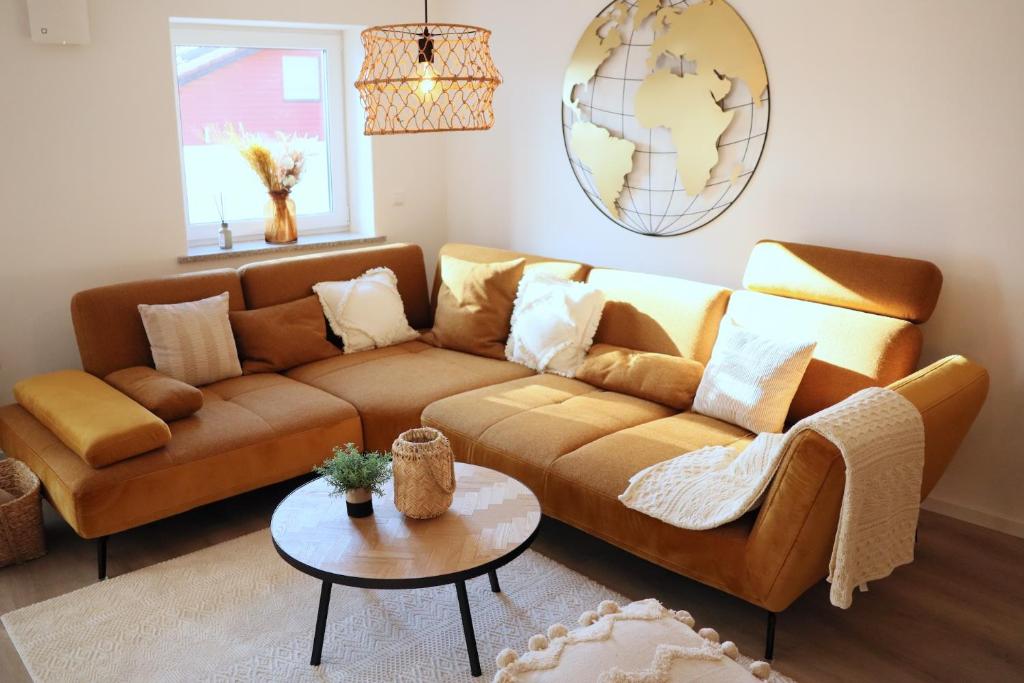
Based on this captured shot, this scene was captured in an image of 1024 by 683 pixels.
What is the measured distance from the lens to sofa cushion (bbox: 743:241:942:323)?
2979mm

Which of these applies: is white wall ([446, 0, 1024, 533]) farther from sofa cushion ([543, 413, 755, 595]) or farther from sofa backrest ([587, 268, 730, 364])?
sofa cushion ([543, 413, 755, 595])

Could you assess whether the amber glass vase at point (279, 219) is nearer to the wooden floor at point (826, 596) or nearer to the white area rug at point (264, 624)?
the wooden floor at point (826, 596)

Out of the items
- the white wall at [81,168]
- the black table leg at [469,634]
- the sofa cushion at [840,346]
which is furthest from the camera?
the white wall at [81,168]

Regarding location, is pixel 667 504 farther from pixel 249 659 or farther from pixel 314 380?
pixel 314 380

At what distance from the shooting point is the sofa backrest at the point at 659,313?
3484 mm

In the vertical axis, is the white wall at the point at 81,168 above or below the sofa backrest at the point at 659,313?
above

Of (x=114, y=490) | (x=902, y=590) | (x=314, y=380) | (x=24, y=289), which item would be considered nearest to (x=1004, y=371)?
(x=902, y=590)

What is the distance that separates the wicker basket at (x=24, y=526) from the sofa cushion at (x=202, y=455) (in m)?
0.05

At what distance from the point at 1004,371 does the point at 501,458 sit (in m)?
1.84

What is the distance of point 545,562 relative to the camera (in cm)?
301

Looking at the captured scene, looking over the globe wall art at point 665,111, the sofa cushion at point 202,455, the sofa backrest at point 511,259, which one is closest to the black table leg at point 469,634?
the sofa cushion at point 202,455

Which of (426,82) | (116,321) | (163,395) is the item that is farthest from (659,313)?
(116,321)

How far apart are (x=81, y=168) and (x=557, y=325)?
218 centimetres

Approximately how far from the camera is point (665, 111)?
3.84 meters
